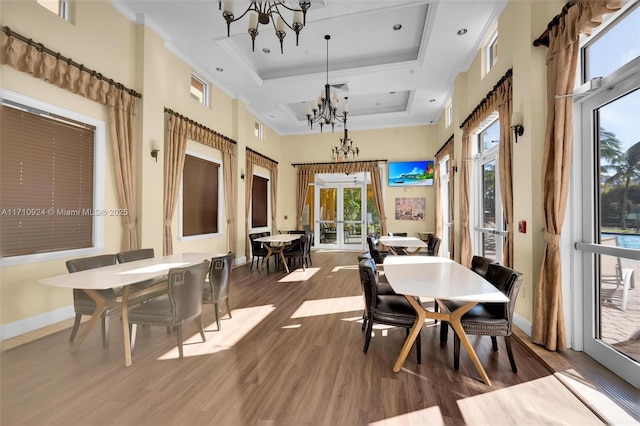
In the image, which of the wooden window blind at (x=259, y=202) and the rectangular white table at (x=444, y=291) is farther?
the wooden window blind at (x=259, y=202)

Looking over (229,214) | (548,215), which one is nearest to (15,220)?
(229,214)

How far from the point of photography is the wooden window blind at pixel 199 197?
5.26 m

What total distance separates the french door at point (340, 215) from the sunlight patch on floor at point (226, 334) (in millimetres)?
5878

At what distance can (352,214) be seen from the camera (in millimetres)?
9320

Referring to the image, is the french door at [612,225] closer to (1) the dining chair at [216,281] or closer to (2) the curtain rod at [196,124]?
(1) the dining chair at [216,281]

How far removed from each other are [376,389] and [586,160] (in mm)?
2722

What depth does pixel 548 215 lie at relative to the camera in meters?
2.55

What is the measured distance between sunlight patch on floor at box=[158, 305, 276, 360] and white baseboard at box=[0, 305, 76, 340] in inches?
67.2

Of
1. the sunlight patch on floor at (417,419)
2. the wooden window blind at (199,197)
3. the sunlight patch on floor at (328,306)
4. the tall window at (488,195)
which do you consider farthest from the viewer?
the wooden window blind at (199,197)

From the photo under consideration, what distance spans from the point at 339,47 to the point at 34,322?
581 cm

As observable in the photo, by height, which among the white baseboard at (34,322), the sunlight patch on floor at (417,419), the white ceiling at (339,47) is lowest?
the sunlight patch on floor at (417,419)

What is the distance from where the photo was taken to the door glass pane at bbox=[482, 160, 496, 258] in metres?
4.25

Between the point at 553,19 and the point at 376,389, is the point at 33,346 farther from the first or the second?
the point at 553,19

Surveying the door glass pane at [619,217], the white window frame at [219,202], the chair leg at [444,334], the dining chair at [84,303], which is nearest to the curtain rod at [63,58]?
the white window frame at [219,202]
